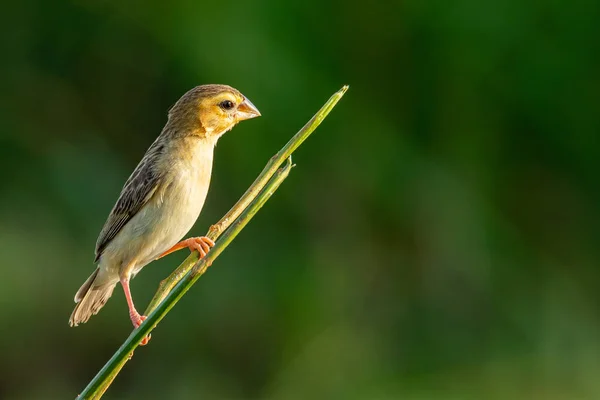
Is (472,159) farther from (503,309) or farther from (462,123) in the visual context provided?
(503,309)

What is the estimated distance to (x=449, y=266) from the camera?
22.4 ft

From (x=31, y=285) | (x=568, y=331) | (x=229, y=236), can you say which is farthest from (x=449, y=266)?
(x=229, y=236)

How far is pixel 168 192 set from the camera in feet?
11.1

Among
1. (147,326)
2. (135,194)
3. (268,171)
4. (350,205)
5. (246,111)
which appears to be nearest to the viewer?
(147,326)

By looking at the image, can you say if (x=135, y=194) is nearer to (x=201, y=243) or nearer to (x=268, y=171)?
(x=201, y=243)

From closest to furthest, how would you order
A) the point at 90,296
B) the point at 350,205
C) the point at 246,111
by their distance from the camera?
1. the point at 246,111
2. the point at 90,296
3. the point at 350,205

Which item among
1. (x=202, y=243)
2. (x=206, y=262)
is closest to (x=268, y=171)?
(x=206, y=262)

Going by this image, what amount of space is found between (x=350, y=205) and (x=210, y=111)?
12.2ft

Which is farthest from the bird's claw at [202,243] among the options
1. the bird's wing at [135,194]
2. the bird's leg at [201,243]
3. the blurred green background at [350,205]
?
the blurred green background at [350,205]

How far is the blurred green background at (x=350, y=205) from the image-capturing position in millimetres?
6465

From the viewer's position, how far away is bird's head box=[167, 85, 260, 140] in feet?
10.9

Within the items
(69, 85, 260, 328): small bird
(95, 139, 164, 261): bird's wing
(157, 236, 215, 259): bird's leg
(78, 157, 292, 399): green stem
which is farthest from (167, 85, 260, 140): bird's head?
(78, 157, 292, 399): green stem

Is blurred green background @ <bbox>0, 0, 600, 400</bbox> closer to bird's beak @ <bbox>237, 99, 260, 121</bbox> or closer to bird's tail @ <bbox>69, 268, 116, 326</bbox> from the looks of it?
bird's tail @ <bbox>69, 268, 116, 326</bbox>

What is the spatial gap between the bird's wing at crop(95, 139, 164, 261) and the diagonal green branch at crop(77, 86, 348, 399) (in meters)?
1.02
